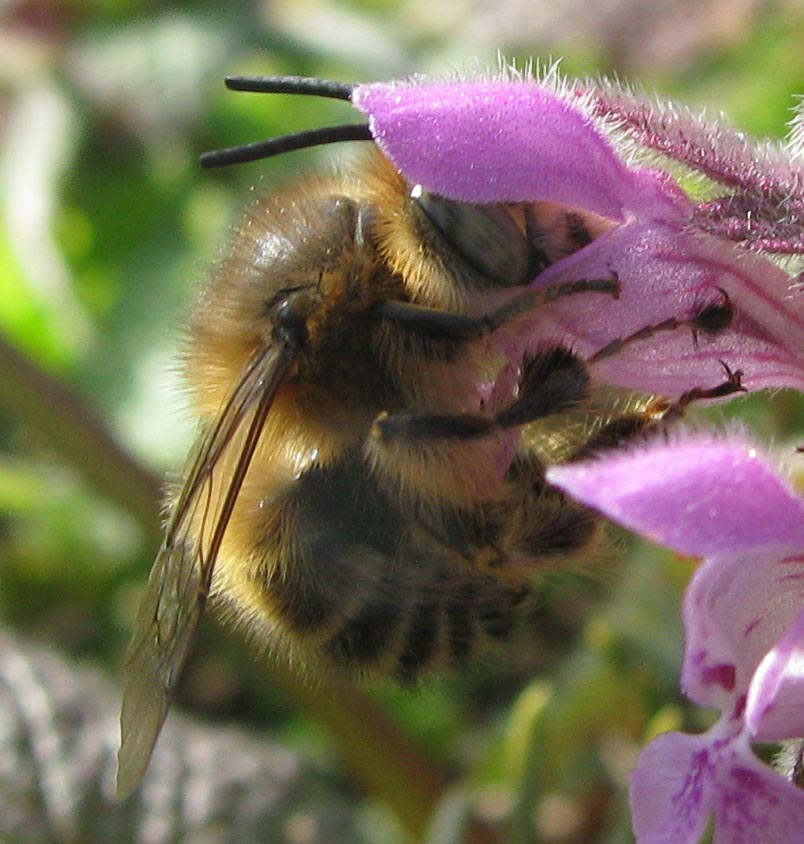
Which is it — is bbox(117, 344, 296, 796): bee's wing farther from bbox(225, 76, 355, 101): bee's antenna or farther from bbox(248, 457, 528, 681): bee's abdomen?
bbox(225, 76, 355, 101): bee's antenna

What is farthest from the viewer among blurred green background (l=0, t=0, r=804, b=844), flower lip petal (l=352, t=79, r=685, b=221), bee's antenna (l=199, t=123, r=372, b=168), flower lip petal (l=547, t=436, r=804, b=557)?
blurred green background (l=0, t=0, r=804, b=844)

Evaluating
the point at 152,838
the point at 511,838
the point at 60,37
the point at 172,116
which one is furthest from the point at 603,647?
the point at 60,37

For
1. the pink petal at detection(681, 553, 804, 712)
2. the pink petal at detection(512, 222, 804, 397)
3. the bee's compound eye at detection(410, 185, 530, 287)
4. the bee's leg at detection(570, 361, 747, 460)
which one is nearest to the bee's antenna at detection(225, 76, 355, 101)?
the bee's compound eye at detection(410, 185, 530, 287)

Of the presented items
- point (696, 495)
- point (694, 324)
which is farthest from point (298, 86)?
point (696, 495)

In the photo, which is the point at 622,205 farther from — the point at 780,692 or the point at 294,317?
the point at 780,692

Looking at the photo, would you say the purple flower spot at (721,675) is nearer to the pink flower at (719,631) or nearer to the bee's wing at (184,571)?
the pink flower at (719,631)

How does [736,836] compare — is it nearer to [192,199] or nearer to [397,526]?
[397,526]

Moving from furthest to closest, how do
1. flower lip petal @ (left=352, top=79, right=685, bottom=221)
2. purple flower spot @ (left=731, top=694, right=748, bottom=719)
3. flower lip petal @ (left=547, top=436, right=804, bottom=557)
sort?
flower lip petal @ (left=352, top=79, right=685, bottom=221) → purple flower spot @ (left=731, top=694, right=748, bottom=719) → flower lip petal @ (left=547, top=436, right=804, bottom=557)
